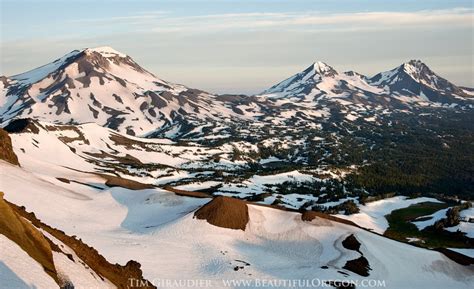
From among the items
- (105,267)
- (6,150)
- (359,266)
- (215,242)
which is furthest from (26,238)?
(6,150)

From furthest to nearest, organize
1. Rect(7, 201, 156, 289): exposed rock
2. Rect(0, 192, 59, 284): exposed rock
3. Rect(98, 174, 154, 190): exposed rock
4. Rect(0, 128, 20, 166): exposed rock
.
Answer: Rect(98, 174, 154, 190): exposed rock
Rect(0, 128, 20, 166): exposed rock
Rect(7, 201, 156, 289): exposed rock
Rect(0, 192, 59, 284): exposed rock

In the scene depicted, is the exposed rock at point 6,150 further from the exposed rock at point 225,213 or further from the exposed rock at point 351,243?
the exposed rock at point 351,243

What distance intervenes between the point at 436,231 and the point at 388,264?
6096 centimetres

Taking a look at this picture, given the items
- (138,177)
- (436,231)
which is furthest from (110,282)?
(138,177)

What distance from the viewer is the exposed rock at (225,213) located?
83.0 metres

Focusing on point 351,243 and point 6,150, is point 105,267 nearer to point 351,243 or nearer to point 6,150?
point 351,243

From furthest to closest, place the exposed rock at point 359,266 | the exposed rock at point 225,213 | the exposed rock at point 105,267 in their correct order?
1. the exposed rock at point 225,213
2. the exposed rock at point 359,266
3. the exposed rock at point 105,267

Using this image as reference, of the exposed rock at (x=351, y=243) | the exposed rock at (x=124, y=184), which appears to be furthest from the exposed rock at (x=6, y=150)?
the exposed rock at (x=351, y=243)

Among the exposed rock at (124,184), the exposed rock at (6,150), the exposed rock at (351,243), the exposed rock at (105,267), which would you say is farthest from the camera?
the exposed rock at (124,184)

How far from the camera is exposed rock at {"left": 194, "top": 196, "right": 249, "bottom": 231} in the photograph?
8300cm

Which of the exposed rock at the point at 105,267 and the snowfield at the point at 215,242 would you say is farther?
the snowfield at the point at 215,242

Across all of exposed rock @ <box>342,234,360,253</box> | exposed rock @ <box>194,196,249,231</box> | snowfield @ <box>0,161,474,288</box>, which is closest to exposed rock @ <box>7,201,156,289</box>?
snowfield @ <box>0,161,474,288</box>

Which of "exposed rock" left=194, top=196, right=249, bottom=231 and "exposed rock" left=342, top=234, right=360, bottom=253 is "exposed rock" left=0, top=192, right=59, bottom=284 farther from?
"exposed rock" left=342, top=234, right=360, bottom=253

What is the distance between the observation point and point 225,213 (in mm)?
84312
